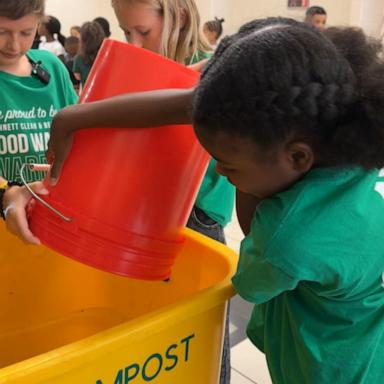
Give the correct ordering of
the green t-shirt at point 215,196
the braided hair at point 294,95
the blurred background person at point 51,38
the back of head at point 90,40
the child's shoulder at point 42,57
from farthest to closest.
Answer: the blurred background person at point 51,38, the back of head at point 90,40, the child's shoulder at point 42,57, the green t-shirt at point 215,196, the braided hair at point 294,95

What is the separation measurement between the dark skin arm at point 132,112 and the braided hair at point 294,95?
9 centimetres

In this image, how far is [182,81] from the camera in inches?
26.0

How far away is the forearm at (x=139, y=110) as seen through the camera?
604 mm

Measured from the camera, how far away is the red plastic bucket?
2.10ft

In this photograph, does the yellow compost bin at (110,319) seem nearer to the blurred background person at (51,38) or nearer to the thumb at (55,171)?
the thumb at (55,171)

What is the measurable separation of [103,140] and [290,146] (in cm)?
26

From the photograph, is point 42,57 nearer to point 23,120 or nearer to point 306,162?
point 23,120

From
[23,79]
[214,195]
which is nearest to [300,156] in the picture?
[214,195]

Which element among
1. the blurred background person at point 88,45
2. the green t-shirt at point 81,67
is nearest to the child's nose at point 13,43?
the blurred background person at point 88,45

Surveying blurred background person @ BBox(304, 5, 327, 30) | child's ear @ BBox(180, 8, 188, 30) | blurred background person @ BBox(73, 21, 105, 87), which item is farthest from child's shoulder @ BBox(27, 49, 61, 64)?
blurred background person @ BBox(73, 21, 105, 87)

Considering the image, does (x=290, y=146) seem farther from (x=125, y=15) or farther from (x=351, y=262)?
(x=125, y=15)

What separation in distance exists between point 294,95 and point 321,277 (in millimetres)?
197

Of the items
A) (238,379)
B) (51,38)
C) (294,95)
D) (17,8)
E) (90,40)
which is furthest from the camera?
(51,38)

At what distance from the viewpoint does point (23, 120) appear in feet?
3.18
